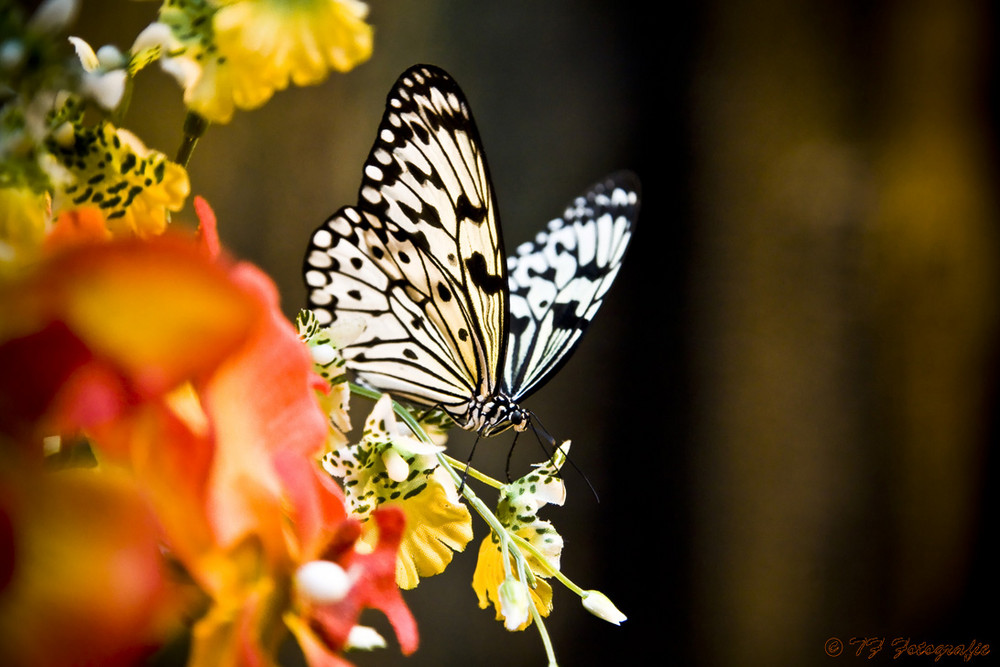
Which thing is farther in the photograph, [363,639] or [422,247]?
[422,247]

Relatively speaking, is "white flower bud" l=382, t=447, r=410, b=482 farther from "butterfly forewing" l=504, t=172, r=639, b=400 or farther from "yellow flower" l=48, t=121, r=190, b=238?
"butterfly forewing" l=504, t=172, r=639, b=400


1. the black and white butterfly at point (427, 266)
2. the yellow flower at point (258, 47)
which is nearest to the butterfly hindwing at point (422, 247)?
the black and white butterfly at point (427, 266)

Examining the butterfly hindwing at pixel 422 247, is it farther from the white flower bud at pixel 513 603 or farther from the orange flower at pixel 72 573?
the orange flower at pixel 72 573

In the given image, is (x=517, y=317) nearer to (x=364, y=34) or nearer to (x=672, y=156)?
(x=364, y=34)

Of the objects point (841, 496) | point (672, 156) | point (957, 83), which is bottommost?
point (841, 496)

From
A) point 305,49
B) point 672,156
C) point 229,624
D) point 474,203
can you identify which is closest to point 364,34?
point 305,49

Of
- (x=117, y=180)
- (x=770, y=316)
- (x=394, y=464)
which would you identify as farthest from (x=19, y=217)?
(x=770, y=316)

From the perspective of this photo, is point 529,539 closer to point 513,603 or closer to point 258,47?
point 513,603
